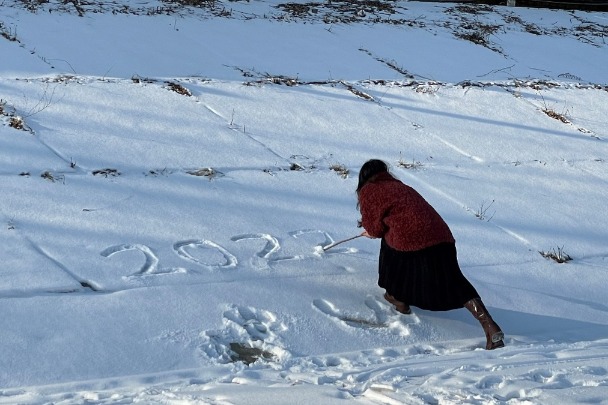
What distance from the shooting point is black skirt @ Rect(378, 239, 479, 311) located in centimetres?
460

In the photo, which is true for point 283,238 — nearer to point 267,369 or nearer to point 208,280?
point 208,280

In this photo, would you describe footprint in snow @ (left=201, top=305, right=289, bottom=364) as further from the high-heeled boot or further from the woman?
the high-heeled boot

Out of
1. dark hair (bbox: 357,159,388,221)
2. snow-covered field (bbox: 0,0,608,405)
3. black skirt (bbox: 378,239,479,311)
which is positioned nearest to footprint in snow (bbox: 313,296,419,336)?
snow-covered field (bbox: 0,0,608,405)

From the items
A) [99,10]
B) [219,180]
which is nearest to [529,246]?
[219,180]

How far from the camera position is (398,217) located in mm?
4637

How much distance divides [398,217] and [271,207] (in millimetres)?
1384

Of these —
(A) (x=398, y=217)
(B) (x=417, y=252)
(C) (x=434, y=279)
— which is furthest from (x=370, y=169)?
(C) (x=434, y=279)

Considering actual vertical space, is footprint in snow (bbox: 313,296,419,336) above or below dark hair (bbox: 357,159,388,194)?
below

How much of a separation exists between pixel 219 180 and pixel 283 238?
868 millimetres

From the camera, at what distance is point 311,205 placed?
596cm

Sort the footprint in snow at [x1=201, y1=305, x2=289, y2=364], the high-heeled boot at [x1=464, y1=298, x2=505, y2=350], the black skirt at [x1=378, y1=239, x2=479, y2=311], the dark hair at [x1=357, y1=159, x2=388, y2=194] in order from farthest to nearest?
1. the dark hair at [x1=357, y1=159, x2=388, y2=194]
2. the black skirt at [x1=378, y1=239, x2=479, y2=311]
3. the high-heeled boot at [x1=464, y1=298, x2=505, y2=350]
4. the footprint in snow at [x1=201, y1=305, x2=289, y2=364]

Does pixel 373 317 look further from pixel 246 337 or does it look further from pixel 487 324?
pixel 246 337

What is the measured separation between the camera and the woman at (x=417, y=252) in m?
4.59

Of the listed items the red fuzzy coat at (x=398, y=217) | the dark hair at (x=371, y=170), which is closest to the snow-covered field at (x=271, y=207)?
the red fuzzy coat at (x=398, y=217)
